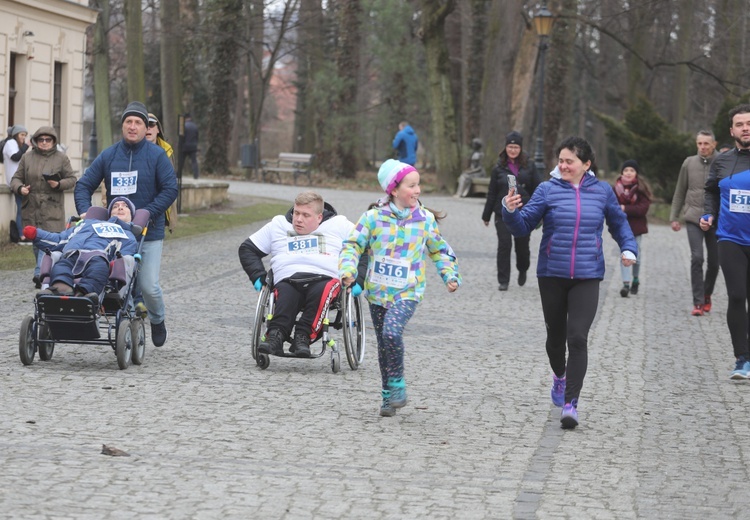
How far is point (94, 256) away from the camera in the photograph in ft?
30.5

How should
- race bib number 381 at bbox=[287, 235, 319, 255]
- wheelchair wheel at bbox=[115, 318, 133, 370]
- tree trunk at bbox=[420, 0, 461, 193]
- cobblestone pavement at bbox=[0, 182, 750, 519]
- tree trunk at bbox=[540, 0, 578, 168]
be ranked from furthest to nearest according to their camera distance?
tree trunk at bbox=[540, 0, 578, 168] → tree trunk at bbox=[420, 0, 461, 193] → race bib number 381 at bbox=[287, 235, 319, 255] → wheelchair wheel at bbox=[115, 318, 133, 370] → cobblestone pavement at bbox=[0, 182, 750, 519]

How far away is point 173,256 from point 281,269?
933cm

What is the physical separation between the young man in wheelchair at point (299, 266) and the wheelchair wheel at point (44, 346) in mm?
1418

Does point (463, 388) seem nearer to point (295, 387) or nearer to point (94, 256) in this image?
point (295, 387)

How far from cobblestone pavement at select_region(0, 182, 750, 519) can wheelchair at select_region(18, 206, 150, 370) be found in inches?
6.6

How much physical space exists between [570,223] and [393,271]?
1056 mm

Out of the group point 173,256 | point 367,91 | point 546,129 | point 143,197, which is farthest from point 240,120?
point 143,197

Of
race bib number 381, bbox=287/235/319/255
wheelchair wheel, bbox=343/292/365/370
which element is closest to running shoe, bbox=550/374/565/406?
wheelchair wheel, bbox=343/292/365/370

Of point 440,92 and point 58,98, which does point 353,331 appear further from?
point 440,92

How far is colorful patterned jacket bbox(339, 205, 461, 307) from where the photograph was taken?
26.2ft

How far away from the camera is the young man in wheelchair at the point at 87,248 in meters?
9.20

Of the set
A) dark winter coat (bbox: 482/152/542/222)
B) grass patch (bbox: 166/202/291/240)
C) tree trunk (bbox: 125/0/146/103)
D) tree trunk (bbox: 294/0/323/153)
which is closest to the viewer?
dark winter coat (bbox: 482/152/542/222)

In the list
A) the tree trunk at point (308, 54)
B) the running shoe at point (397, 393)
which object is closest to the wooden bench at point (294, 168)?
the tree trunk at point (308, 54)

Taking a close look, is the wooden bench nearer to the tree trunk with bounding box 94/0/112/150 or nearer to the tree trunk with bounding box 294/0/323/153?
the tree trunk with bounding box 294/0/323/153
